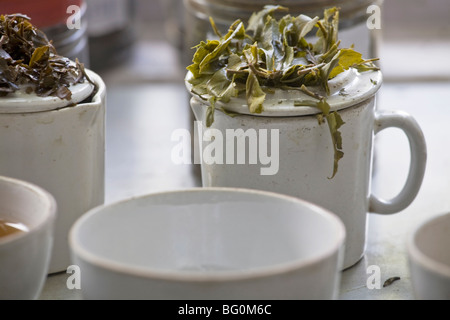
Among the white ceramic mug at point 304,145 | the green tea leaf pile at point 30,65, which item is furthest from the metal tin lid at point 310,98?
the green tea leaf pile at point 30,65

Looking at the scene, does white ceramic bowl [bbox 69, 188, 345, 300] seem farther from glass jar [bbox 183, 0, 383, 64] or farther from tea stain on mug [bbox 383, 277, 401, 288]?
glass jar [bbox 183, 0, 383, 64]

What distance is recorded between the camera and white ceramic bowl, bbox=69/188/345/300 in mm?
454

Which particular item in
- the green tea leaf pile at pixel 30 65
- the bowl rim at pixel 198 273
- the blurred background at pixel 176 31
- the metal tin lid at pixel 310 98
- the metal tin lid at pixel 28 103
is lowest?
the blurred background at pixel 176 31

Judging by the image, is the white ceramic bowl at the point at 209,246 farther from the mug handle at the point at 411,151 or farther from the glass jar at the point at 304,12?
the glass jar at the point at 304,12

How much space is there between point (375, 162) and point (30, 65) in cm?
50

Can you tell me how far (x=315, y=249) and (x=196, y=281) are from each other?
0.10 metres

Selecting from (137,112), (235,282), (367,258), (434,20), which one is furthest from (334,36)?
(434,20)

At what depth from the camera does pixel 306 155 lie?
666 mm

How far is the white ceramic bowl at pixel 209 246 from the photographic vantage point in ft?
1.49

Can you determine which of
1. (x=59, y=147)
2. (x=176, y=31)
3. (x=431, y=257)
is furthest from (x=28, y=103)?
(x=176, y=31)

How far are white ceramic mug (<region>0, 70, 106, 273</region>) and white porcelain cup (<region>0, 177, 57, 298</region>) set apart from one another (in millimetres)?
124

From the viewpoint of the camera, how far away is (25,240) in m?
0.48

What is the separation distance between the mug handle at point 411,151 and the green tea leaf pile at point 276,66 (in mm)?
48

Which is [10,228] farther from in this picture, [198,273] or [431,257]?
[431,257]
